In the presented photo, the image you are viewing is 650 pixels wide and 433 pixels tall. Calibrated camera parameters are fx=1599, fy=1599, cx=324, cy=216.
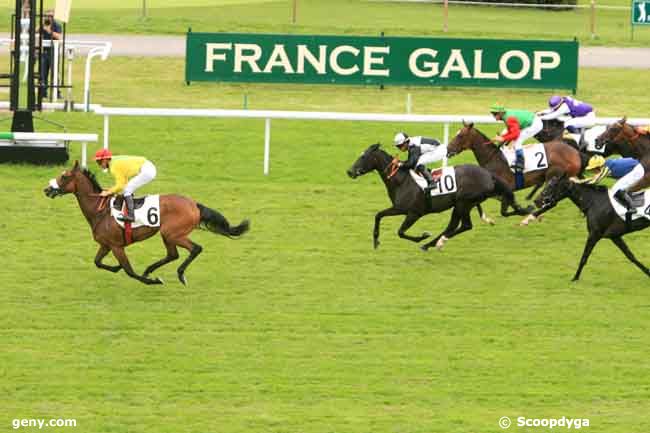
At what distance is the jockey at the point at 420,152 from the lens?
45.7 ft

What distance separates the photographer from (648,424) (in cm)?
995

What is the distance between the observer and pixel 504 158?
14.9 meters

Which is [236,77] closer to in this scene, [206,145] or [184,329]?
[206,145]

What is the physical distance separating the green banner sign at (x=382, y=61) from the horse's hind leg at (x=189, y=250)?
30.1 feet

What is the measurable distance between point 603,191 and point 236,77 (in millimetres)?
9476

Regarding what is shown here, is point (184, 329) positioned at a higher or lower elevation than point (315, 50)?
lower

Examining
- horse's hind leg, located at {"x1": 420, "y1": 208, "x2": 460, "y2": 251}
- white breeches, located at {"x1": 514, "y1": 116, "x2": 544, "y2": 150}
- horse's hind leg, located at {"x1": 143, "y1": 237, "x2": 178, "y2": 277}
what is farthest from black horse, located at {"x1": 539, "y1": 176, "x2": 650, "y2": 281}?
horse's hind leg, located at {"x1": 143, "y1": 237, "x2": 178, "y2": 277}

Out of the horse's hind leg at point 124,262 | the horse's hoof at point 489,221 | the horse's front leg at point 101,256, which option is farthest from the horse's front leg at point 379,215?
the horse's front leg at point 101,256

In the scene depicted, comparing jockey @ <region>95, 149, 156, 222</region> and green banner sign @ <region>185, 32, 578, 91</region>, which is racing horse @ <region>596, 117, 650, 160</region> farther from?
green banner sign @ <region>185, 32, 578, 91</region>

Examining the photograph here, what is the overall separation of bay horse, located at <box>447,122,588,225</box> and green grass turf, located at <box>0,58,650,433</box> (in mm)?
505

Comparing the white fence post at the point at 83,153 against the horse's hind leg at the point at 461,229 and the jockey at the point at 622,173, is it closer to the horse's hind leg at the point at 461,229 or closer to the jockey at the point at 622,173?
the horse's hind leg at the point at 461,229

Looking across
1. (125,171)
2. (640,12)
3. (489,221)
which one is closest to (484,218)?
(489,221)

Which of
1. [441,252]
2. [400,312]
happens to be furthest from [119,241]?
[441,252]

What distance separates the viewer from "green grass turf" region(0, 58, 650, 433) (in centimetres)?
1013
